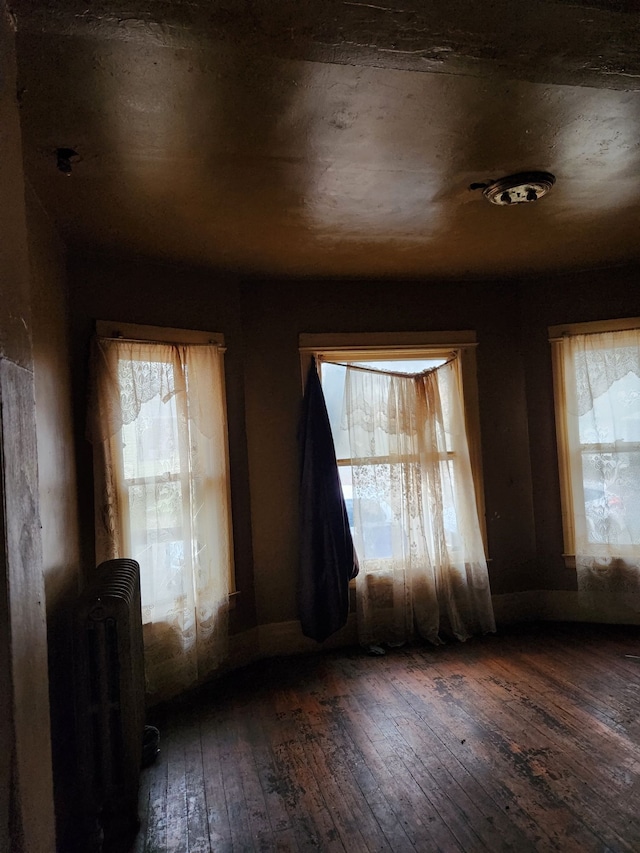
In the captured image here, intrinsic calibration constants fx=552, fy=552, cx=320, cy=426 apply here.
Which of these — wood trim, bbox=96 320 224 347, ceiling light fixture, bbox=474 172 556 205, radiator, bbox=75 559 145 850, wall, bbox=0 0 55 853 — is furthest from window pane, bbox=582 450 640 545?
wall, bbox=0 0 55 853

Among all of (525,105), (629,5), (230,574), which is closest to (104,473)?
(230,574)

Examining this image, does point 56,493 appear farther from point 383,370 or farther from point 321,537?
point 383,370

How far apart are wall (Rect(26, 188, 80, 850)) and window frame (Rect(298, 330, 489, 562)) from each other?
5.34 feet

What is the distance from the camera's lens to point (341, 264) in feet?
10.9

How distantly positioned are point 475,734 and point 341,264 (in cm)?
260

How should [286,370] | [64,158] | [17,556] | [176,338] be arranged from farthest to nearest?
1. [286,370]
2. [176,338]
3. [64,158]
4. [17,556]

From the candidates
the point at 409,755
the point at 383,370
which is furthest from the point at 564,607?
the point at 383,370

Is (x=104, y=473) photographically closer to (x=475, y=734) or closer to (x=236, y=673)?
(x=236, y=673)

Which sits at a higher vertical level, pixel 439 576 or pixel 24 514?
pixel 24 514

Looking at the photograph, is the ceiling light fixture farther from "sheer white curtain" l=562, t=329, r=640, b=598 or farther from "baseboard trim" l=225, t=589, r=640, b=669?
"baseboard trim" l=225, t=589, r=640, b=669

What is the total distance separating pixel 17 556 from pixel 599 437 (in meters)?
3.72

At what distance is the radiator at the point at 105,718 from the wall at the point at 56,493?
88 mm

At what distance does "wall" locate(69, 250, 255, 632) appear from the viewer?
9.05 ft

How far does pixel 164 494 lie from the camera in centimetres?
296
